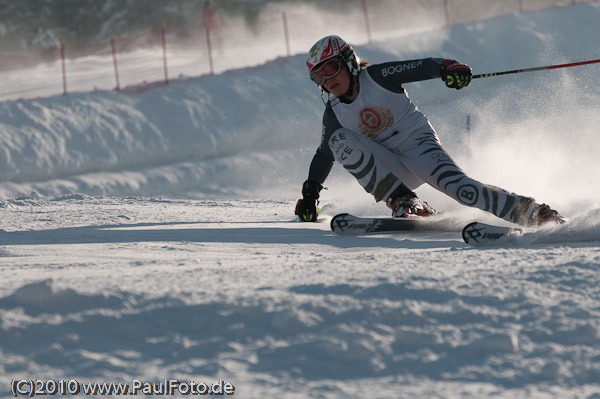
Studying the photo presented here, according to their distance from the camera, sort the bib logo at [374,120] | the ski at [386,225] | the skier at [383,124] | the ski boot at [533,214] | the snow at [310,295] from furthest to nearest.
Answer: the bib logo at [374,120] → the skier at [383,124] → the ski at [386,225] → the ski boot at [533,214] → the snow at [310,295]

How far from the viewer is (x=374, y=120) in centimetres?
455

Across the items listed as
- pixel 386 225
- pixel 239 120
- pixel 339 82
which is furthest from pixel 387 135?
pixel 239 120

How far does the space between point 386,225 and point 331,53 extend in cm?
106

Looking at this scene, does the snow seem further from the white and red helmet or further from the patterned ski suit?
the white and red helmet

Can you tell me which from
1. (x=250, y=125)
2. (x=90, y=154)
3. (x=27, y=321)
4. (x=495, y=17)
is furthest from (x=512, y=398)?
(x=495, y=17)

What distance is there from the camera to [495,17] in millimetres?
14273

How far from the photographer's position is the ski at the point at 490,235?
11.0ft

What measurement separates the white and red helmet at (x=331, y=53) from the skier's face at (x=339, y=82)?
1.7 inches

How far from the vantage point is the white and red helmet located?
4434 mm

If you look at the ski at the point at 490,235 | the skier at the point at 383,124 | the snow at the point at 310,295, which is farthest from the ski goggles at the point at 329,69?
the ski at the point at 490,235

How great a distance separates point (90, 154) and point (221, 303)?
27.1 ft

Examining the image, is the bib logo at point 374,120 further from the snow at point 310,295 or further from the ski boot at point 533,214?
the ski boot at point 533,214

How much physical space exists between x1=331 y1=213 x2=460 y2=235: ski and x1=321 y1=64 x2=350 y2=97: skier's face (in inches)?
31.1

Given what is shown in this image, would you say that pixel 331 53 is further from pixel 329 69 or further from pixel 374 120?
pixel 374 120
